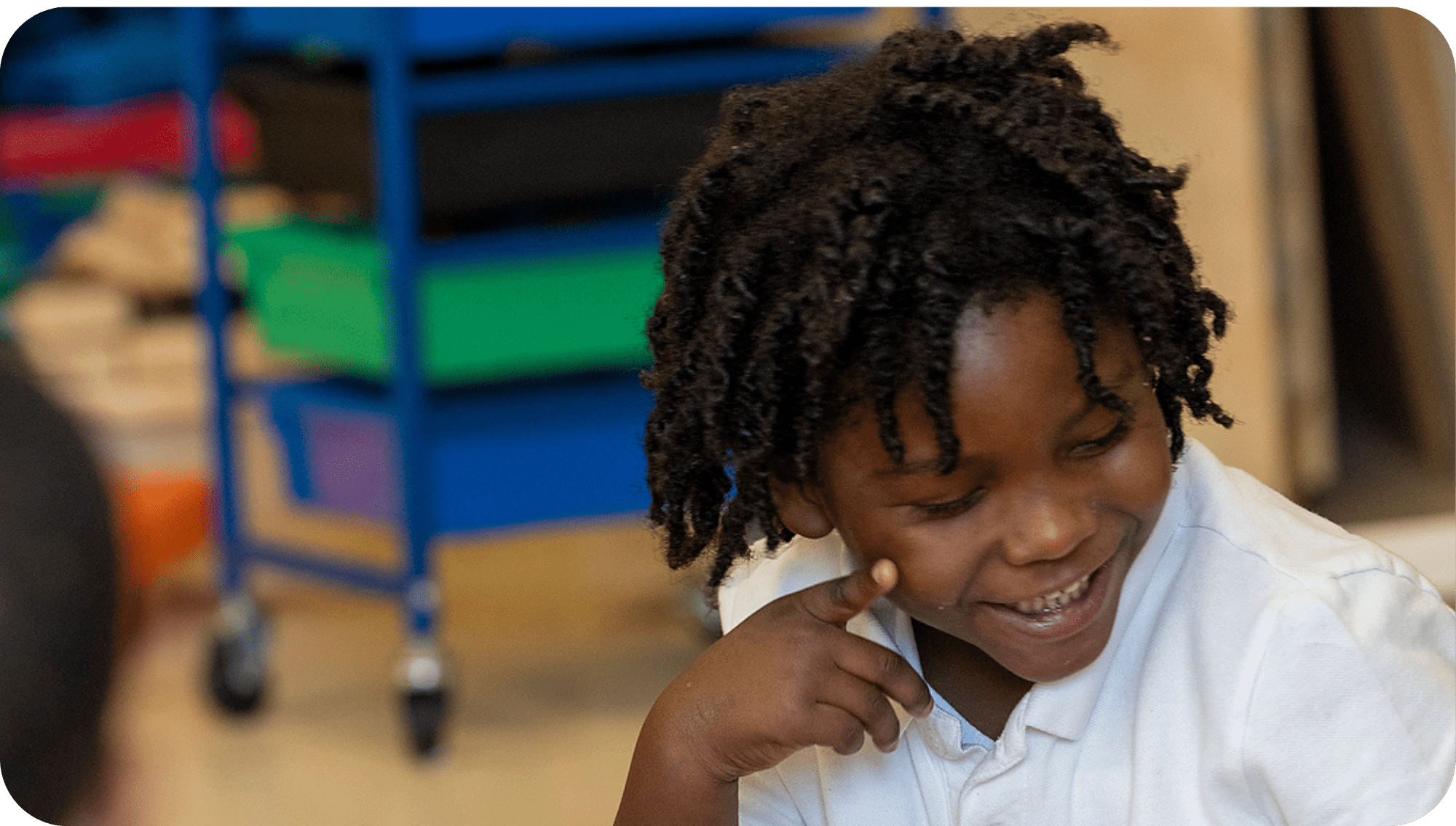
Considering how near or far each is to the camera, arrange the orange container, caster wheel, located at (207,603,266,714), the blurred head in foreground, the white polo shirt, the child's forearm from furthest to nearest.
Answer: the orange container → caster wheel, located at (207,603,266,714) → the child's forearm → the white polo shirt → the blurred head in foreground

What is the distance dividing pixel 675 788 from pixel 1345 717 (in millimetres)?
340

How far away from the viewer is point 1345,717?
0.72 m

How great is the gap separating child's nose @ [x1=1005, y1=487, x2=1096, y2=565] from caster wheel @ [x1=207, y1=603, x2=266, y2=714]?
144 cm

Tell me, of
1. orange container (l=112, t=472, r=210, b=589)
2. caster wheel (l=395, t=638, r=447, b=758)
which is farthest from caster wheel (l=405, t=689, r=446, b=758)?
orange container (l=112, t=472, r=210, b=589)

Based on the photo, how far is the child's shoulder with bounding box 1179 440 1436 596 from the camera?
734mm

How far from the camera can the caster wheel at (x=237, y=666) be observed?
75.4 inches

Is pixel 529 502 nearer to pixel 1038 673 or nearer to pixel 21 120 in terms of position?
pixel 1038 673

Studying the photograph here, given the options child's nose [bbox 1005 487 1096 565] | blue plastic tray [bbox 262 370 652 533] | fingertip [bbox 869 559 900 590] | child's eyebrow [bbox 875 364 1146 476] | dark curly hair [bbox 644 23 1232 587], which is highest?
dark curly hair [bbox 644 23 1232 587]

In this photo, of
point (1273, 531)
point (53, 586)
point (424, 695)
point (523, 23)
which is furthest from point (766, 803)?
point (523, 23)

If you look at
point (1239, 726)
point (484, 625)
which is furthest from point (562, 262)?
point (1239, 726)

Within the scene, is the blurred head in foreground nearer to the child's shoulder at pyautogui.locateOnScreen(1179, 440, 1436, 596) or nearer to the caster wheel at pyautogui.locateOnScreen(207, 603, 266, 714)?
the child's shoulder at pyautogui.locateOnScreen(1179, 440, 1436, 596)

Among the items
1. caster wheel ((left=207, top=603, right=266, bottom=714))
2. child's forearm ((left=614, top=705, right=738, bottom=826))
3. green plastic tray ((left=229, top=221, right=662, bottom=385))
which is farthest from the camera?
caster wheel ((left=207, top=603, right=266, bottom=714))

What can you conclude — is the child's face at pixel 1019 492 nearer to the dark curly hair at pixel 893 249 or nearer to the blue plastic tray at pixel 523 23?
the dark curly hair at pixel 893 249

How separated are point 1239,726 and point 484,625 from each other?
1.55m
